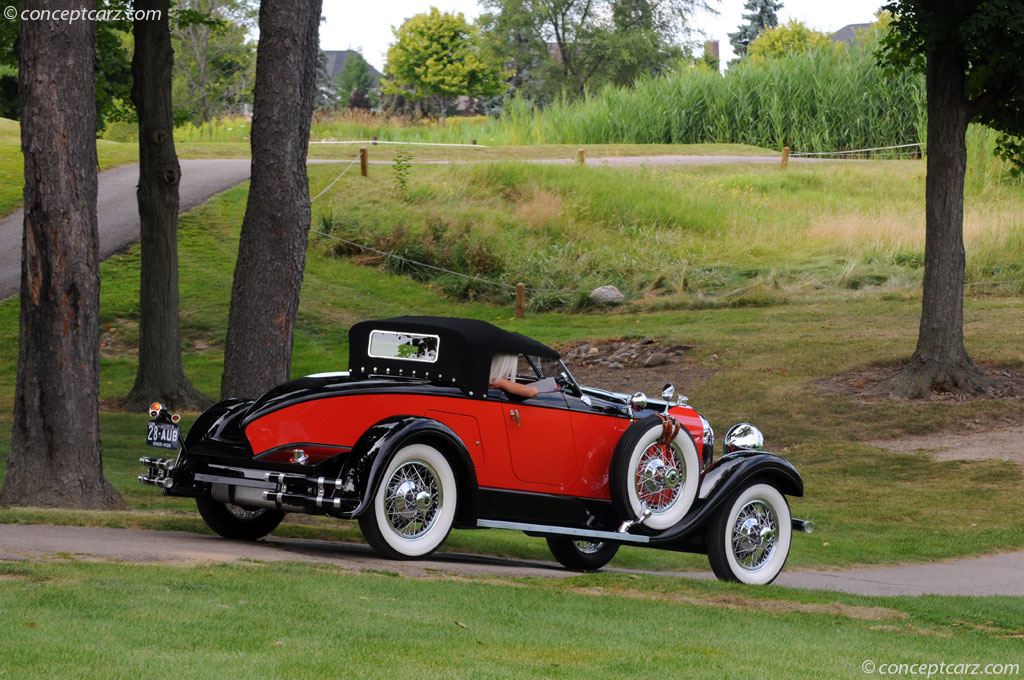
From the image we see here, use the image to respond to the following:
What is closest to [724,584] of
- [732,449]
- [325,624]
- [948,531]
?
[732,449]

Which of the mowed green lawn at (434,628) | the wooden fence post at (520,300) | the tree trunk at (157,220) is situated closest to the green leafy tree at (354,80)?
the wooden fence post at (520,300)

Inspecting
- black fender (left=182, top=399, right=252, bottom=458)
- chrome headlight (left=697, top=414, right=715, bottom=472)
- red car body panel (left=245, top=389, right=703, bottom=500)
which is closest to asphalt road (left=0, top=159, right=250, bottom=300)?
black fender (left=182, top=399, right=252, bottom=458)

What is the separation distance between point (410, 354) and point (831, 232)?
2401cm

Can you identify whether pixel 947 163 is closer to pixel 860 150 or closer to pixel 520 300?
pixel 520 300

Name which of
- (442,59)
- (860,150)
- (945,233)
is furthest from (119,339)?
(442,59)

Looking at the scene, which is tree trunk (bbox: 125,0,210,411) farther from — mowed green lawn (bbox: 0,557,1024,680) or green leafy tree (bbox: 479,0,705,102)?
green leafy tree (bbox: 479,0,705,102)

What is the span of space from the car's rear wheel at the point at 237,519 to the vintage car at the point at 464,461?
0.01 m

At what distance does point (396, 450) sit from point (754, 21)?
288 feet

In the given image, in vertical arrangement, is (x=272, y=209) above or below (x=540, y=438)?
above

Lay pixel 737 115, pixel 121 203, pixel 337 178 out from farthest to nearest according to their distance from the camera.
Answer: pixel 737 115, pixel 337 178, pixel 121 203

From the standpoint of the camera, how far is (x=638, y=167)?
36.5 meters

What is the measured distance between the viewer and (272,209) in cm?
1141

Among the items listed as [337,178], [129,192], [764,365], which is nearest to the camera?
[764,365]

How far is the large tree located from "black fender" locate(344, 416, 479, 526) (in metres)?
11.8
